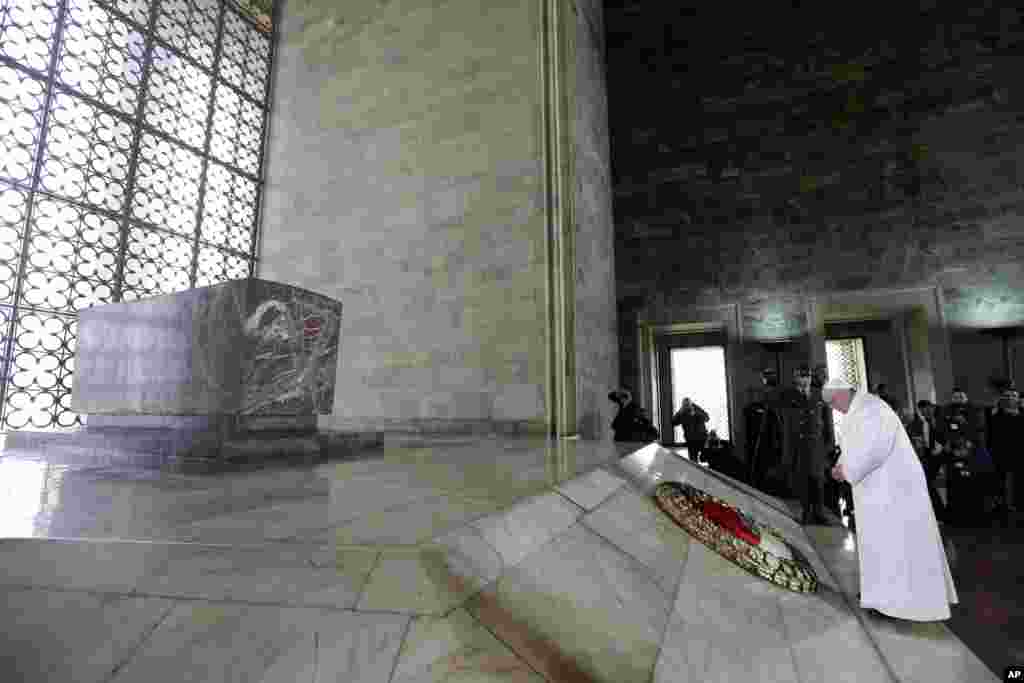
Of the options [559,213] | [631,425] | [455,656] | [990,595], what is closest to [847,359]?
[631,425]

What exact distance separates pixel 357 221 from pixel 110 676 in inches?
266

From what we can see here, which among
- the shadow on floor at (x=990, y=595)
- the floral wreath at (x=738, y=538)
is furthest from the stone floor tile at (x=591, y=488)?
the shadow on floor at (x=990, y=595)

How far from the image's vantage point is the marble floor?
0.90m

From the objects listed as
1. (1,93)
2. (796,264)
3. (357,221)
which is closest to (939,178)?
(796,264)

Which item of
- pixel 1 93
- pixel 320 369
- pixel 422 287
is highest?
pixel 1 93

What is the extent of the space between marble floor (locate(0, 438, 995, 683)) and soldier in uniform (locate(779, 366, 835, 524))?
90.6 inches

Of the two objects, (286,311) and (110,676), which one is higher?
(286,311)

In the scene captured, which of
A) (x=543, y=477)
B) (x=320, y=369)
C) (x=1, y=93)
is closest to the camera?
(x=543, y=477)

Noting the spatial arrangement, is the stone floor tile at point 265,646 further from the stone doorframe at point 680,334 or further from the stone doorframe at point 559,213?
the stone doorframe at point 680,334

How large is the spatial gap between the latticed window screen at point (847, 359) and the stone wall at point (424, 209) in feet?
21.6

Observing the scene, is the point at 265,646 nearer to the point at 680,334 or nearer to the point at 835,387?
the point at 835,387

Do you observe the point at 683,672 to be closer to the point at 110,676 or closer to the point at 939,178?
the point at 110,676

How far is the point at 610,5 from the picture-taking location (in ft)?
33.4

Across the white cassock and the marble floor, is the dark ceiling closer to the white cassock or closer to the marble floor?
the white cassock
